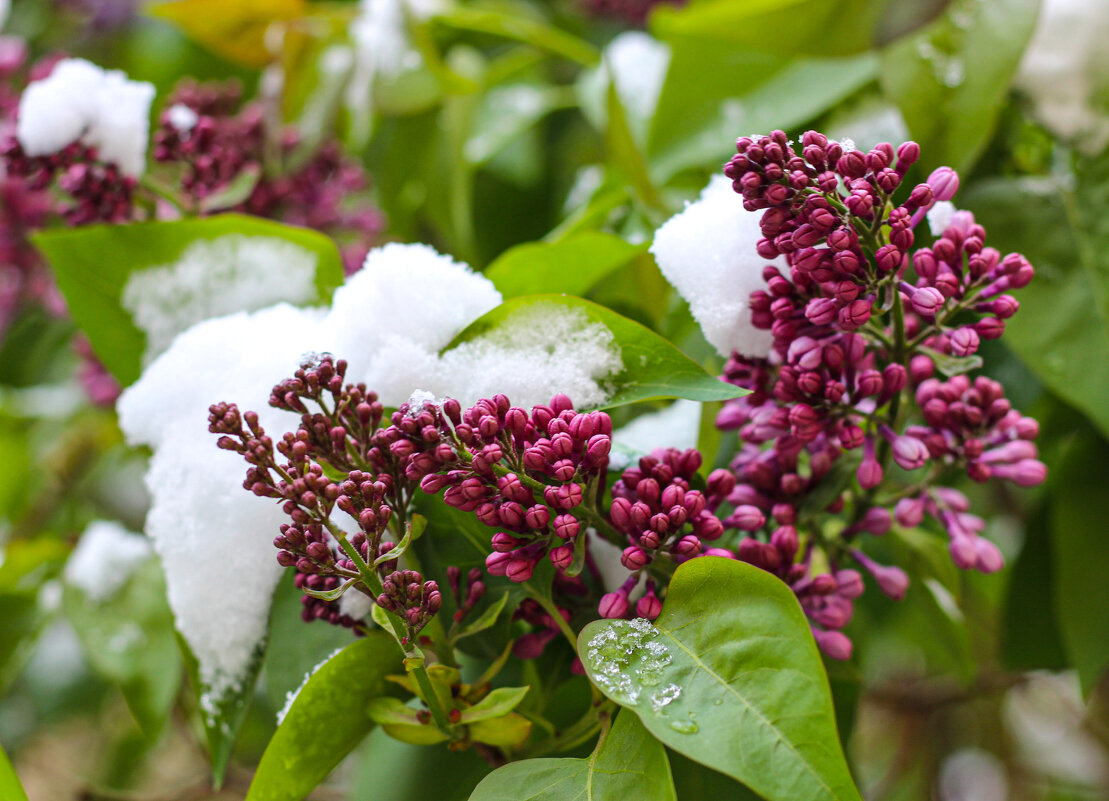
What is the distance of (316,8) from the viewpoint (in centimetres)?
83

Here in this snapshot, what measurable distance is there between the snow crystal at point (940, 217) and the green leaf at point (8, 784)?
47 cm

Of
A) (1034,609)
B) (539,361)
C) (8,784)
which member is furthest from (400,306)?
(1034,609)

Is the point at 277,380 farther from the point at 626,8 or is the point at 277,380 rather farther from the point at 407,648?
the point at 626,8

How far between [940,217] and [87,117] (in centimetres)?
45

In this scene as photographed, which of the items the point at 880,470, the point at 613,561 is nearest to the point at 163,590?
the point at 613,561

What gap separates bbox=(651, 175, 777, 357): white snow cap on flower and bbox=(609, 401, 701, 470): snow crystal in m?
0.07

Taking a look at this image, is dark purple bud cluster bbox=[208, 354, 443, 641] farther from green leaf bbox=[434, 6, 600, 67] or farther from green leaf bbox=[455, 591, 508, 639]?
green leaf bbox=[434, 6, 600, 67]

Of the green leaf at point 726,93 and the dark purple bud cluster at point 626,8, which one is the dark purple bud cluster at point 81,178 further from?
the dark purple bud cluster at point 626,8

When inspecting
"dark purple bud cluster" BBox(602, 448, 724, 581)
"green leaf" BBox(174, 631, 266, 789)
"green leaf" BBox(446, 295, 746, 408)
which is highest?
"green leaf" BBox(446, 295, 746, 408)

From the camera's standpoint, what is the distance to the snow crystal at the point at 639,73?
0.72 meters

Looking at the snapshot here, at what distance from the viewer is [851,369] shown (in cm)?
34

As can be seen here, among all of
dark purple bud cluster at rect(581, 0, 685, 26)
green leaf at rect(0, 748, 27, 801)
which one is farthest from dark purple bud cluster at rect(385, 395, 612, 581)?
dark purple bud cluster at rect(581, 0, 685, 26)

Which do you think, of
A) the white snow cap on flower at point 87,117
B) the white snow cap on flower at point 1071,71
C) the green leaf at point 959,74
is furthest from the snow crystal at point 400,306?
the white snow cap on flower at point 1071,71

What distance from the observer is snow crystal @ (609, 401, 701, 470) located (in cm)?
44
